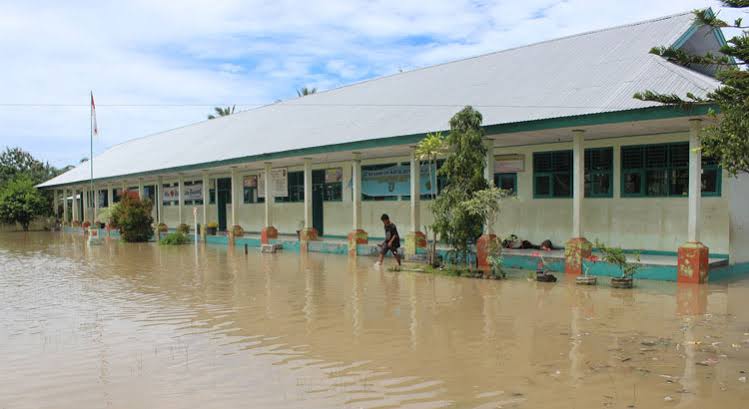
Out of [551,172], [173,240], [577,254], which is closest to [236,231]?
[173,240]

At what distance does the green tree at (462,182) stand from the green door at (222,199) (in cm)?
1910

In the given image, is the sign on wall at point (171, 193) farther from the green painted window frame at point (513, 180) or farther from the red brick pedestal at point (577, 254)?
the red brick pedestal at point (577, 254)

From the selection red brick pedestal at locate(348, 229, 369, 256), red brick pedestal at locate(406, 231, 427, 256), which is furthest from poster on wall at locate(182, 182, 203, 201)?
red brick pedestal at locate(406, 231, 427, 256)

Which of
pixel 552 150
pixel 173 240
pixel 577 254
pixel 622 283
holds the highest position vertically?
pixel 552 150

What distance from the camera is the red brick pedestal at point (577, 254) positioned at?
13.4 m

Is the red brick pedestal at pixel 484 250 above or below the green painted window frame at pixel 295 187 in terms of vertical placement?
below

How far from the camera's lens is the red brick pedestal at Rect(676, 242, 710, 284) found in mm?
11797

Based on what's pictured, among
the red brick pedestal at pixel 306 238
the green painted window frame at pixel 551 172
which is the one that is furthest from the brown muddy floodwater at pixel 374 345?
the red brick pedestal at pixel 306 238

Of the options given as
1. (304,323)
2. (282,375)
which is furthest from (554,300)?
(282,375)

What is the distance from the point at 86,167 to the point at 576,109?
128 ft

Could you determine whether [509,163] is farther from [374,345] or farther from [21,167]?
[21,167]

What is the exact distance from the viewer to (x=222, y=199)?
3156 cm

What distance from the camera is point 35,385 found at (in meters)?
6.16

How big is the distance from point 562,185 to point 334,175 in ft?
32.6
